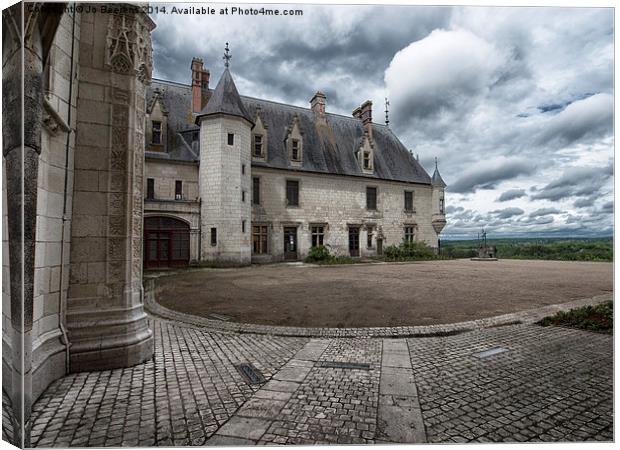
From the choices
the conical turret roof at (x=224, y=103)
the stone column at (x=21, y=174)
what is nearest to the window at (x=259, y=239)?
the conical turret roof at (x=224, y=103)

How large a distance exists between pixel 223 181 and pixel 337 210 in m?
7.67

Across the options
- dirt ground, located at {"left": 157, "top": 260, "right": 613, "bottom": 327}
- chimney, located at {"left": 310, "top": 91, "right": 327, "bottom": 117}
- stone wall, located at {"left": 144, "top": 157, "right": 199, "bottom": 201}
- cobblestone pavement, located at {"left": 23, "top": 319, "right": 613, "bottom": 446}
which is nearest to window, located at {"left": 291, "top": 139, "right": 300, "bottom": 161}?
chimney, located at {"left": 310, "top": 91, "right": 327, "bottom": 117}

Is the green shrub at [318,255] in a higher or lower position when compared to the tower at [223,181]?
lower

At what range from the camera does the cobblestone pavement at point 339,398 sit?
1.85m

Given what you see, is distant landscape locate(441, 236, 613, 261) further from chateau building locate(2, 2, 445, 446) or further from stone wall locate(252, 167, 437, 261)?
stone wall locate(252, 167, 437, 261)

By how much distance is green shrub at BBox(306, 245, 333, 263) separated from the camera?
55.1 ft

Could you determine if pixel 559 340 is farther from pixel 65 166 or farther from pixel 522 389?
pixel 65 166

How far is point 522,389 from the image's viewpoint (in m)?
2.37

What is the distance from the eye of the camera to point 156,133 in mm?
15008

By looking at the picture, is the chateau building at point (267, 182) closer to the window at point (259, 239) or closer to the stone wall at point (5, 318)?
the window at point (259, 239)

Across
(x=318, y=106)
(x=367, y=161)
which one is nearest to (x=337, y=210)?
(x=367, y=161)

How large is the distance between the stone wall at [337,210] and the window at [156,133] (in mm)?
5102

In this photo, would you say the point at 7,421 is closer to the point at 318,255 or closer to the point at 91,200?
the point at 91,200

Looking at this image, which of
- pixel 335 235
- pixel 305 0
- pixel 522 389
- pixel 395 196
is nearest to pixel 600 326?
pixel 522 389
